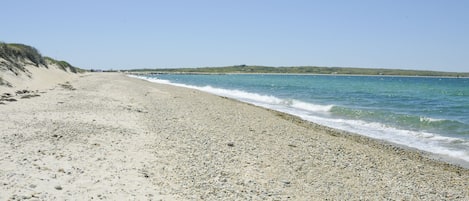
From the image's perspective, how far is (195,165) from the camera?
30.6 ft

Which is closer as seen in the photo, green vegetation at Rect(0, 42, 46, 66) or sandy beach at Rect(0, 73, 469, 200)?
sandy beach at Rect(0, 73, 469, 200)

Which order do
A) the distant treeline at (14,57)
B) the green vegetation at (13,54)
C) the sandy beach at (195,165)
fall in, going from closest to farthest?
the sandy beach at (195,165) → the distant treeline at (14,57) → the green vegetation at (13,54)

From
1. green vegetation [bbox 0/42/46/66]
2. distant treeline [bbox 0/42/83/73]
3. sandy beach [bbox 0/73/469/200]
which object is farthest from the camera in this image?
green vegetation [bbox 0/42/46/66]

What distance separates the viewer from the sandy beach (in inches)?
293

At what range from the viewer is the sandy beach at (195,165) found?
293 inches

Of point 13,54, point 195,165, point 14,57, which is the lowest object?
point 195,165

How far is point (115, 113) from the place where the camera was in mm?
17391

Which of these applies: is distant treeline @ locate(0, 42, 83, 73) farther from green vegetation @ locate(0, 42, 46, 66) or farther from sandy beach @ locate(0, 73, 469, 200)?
sandy beach @ locate(0, 73, 469, 200)

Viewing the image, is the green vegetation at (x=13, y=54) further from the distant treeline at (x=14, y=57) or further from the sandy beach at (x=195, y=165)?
the sandy beach at (x=195, y=165)

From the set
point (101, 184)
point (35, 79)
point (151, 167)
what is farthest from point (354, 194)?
point (35, 79)

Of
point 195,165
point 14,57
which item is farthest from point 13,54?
point 195,165

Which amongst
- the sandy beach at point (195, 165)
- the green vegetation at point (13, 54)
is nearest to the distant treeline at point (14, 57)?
the green vegetation at point (13, 54)

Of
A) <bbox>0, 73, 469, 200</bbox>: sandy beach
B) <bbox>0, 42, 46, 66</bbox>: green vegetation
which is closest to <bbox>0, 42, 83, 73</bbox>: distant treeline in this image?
<bbox>0, 42, 46, 66</bbox>: green vegetation

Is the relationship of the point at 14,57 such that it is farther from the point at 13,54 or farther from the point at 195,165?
the point at 195,165
